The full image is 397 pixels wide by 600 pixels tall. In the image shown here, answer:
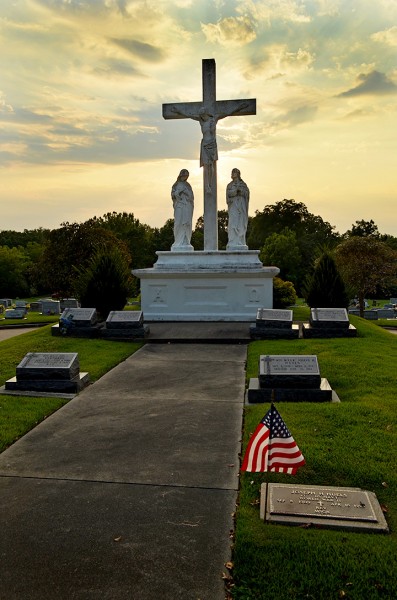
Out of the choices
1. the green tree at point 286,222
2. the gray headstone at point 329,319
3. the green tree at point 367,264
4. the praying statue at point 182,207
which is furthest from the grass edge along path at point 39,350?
the green tree at point 286,222

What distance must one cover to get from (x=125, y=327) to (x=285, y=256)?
130 feet

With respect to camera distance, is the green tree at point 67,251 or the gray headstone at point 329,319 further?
the green tree at point 67,251

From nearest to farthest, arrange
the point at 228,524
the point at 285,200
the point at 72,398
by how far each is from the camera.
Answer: the point at 228,524
the point at 72,398
the point at 285,200

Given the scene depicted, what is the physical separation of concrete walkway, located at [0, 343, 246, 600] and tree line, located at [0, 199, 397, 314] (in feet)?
30.6

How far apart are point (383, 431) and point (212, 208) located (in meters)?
11.1

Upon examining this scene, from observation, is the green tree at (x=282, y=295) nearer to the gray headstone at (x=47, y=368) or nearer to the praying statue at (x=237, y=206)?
the praying statue at (x=237, y=206)

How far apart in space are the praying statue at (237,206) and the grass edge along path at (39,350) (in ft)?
17.5

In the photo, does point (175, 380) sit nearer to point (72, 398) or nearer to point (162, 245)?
point (72, 398)

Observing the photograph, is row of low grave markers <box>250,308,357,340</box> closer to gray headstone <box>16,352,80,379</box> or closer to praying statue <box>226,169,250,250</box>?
praying statue <box>226,169,250,250</box>

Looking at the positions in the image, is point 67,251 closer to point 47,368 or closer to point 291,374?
point 47,368

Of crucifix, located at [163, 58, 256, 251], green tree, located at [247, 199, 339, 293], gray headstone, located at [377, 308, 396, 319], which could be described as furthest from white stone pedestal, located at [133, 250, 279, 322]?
green tree, located at [247, 199, 339, 293]

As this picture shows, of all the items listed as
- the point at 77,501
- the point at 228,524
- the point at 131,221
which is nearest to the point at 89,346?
the point at 77,501

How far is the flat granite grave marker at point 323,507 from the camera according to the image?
3.73 metres

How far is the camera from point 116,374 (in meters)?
8.86
